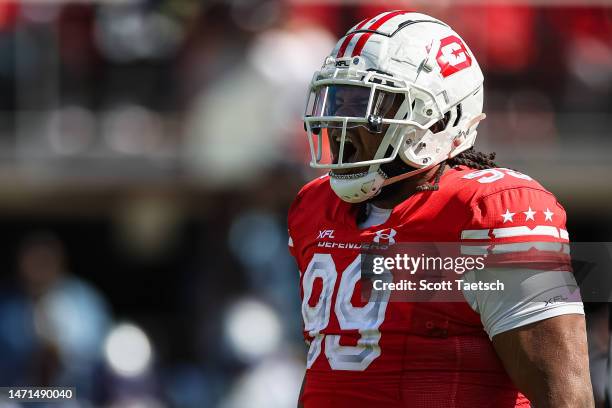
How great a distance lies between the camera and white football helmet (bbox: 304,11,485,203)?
2.99m

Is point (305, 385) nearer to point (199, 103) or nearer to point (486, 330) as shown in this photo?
point (486, 330)

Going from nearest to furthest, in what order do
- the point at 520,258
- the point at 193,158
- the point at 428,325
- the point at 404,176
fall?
the point at 520,258
the point at 428,325
the point at 404,176
the point at 193,158

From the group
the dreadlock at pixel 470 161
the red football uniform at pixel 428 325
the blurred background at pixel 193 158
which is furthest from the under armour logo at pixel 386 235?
the blurred background at pixel 193 158

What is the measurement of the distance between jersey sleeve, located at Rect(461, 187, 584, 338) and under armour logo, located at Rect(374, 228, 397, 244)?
0.69 feet

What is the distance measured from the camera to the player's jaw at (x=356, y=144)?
3.03 meters

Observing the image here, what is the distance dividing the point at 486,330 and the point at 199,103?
16.2ft

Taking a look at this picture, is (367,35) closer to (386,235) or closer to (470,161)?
(470,161)

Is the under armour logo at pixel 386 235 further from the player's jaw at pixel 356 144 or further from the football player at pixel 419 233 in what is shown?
the player's jaw at pixel 356 144

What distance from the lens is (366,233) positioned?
3000mm

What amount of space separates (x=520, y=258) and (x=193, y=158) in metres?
5.09

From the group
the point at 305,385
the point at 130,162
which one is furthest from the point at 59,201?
the point at 305,385

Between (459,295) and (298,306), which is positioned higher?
(459,295)

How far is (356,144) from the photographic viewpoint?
3051 mm
